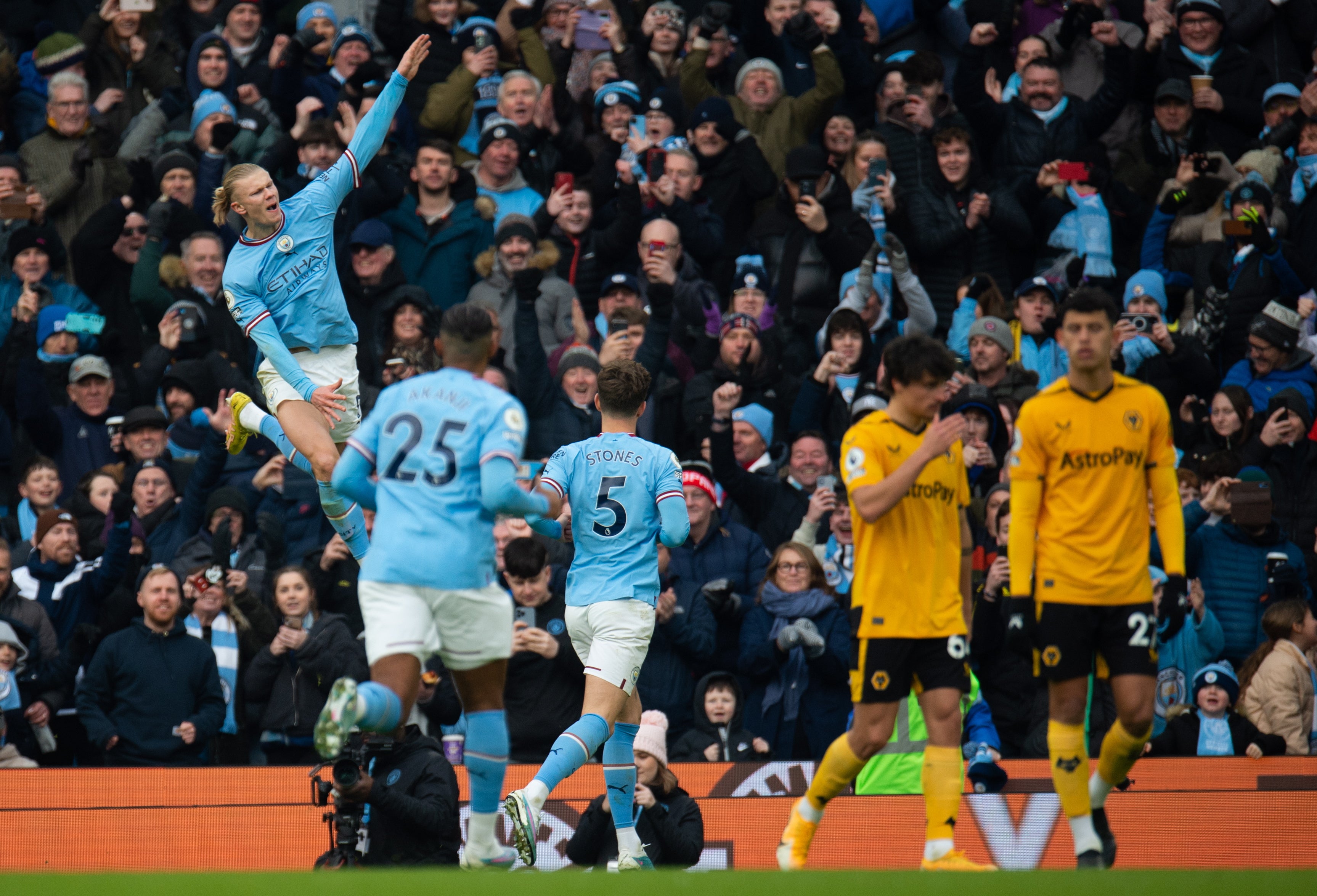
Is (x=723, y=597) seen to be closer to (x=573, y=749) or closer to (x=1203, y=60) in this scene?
(x=573, y=749)

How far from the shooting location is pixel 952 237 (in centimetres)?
1477

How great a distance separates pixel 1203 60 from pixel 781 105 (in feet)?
14.1

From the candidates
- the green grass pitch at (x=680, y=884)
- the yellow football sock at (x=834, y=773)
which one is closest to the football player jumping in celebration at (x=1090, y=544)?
the yellow football sock at (x=834, y=773)

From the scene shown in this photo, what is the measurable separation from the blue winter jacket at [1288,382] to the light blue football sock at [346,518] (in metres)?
7.25

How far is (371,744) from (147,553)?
4.19 metres

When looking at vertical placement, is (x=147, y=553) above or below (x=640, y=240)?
below

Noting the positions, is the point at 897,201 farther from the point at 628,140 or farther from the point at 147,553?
the point at 147,553

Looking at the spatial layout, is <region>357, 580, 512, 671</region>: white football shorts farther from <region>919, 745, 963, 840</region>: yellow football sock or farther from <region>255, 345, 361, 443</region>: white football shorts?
<region>255, 345, 361, 443</region>: white football shorts

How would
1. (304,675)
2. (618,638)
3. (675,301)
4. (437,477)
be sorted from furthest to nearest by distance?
(675,301) → (304,675) → (618,638) → (437,477)

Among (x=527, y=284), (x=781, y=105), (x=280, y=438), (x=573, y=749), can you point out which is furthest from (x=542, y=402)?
(x=573, y=749)

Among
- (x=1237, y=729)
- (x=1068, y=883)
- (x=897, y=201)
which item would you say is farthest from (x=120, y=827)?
(x=897, y=201)

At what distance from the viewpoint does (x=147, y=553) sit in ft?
42.0

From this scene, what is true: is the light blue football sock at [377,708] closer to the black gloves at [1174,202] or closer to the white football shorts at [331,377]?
the white football shorts at [331,377]

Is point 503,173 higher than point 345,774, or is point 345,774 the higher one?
point 503,173
